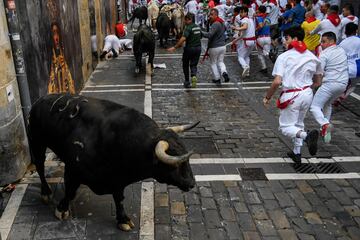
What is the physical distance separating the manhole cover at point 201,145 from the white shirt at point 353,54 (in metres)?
3.75

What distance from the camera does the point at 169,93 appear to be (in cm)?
1116

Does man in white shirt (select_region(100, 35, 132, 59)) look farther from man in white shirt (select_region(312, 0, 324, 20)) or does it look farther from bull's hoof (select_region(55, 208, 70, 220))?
bull's hoof (select_region(55, 208, 70, 220))

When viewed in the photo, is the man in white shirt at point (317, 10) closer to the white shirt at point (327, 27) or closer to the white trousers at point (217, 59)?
the white shirt at point (327, 27)

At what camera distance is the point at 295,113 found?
6.72 meters

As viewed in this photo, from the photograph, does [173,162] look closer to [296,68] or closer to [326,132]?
[296,68]

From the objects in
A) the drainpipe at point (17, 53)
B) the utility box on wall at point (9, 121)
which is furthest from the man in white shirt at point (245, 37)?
the utility box on wall at point (9, 121)

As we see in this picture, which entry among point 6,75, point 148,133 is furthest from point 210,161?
point 6,75

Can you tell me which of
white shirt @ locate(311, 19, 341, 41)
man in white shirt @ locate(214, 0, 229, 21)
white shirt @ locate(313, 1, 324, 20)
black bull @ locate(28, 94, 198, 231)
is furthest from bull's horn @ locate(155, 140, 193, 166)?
man in white shirt @ locate(214, 0, 229, 21)

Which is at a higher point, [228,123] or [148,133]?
[148,133]

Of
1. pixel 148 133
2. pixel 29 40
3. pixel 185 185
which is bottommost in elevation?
pixel 185 185

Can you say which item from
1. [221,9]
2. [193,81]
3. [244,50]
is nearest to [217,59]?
[193,81]

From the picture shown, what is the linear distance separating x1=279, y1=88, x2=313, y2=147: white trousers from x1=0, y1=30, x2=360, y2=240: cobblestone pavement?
1.86 ft

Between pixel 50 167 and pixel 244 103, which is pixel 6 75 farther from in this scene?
pixel 244 103

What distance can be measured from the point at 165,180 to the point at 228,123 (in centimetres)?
484
